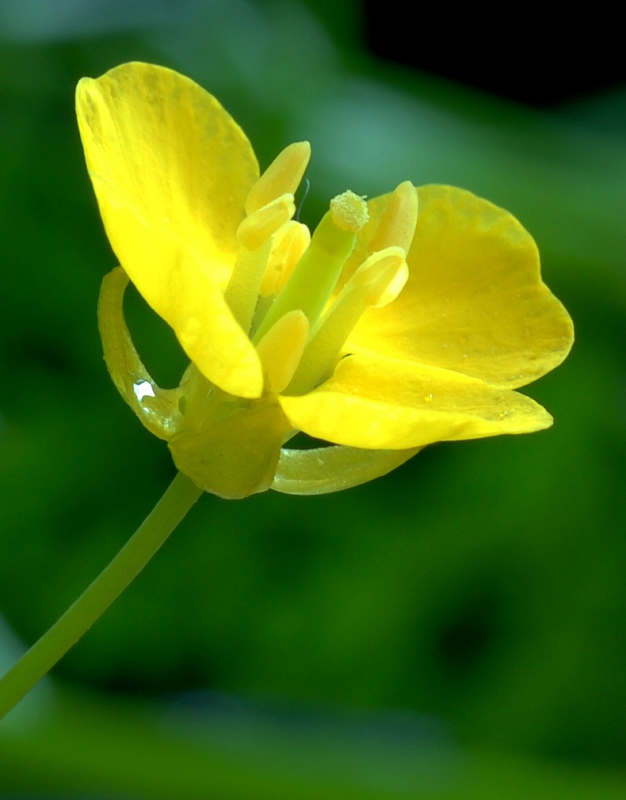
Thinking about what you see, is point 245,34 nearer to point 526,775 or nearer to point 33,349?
point 33,349

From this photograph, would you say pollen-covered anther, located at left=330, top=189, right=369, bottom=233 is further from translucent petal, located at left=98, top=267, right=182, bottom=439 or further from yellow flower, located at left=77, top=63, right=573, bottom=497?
translucent petal, located at left=98, top=267, right=182, bottom=439

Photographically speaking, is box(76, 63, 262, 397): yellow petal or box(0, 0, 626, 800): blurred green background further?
box(0, 0, 626, 800): blurred green background

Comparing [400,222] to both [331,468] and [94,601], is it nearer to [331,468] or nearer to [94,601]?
[331,468]

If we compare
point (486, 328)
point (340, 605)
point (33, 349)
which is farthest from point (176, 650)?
point (486, 328)

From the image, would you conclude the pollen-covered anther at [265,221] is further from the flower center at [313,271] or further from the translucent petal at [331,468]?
the translucent petal at [331,468]

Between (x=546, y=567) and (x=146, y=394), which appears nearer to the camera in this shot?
(x=146, y=394)

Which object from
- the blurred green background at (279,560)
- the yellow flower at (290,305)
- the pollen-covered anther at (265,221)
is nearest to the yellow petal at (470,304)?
the yellow flower at (290,305)

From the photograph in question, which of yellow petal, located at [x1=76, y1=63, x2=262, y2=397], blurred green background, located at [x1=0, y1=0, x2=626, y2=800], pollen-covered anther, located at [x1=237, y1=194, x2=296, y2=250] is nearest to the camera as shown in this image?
yellow petal, located at [x1=76, y1=63, x2=262, y2=397]

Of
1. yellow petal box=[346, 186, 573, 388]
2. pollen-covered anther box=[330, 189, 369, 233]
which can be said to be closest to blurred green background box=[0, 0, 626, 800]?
yellow petal box=[346, 186, 573, 388]
